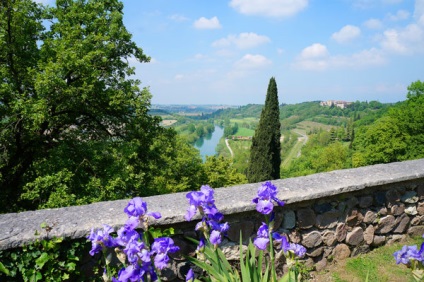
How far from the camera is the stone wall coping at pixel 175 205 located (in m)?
2.24

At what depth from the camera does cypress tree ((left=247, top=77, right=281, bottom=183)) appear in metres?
27.6

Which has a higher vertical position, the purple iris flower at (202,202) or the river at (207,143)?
the purple iris flower at (202,202)

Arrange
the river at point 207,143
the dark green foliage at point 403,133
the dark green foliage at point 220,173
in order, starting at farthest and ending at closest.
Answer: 1. the river at point 207,143
2. the dark green foliage at point 403,133
3. the dark green foliage at point 220,173

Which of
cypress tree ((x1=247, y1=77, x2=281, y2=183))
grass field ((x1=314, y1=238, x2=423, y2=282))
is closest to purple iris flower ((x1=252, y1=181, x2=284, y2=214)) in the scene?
grass field ((x1=314, y1=238, x2=423, y2=282))

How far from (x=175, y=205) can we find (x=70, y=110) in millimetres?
8246

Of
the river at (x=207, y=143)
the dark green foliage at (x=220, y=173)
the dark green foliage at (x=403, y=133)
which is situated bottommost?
the river at (x=207, y=143)

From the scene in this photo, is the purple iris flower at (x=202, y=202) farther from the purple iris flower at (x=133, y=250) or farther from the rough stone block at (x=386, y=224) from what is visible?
the rough stone block at (x=386, y=224)

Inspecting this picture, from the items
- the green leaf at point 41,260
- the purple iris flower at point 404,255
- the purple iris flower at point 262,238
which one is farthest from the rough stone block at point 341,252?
the green leaf at point 41,260

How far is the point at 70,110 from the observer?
9.58 meters

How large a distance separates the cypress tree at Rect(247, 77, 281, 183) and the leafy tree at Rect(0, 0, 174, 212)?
18.1m

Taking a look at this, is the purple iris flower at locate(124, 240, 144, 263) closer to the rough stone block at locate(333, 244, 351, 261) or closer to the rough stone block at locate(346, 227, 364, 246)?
the rough stone block at locate(333, 244, 351, 261)

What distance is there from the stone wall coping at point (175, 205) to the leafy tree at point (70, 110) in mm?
5303

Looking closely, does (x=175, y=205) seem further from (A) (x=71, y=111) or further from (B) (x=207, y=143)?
(B) (x=207, y=143)

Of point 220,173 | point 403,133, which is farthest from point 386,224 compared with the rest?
point 403,133
